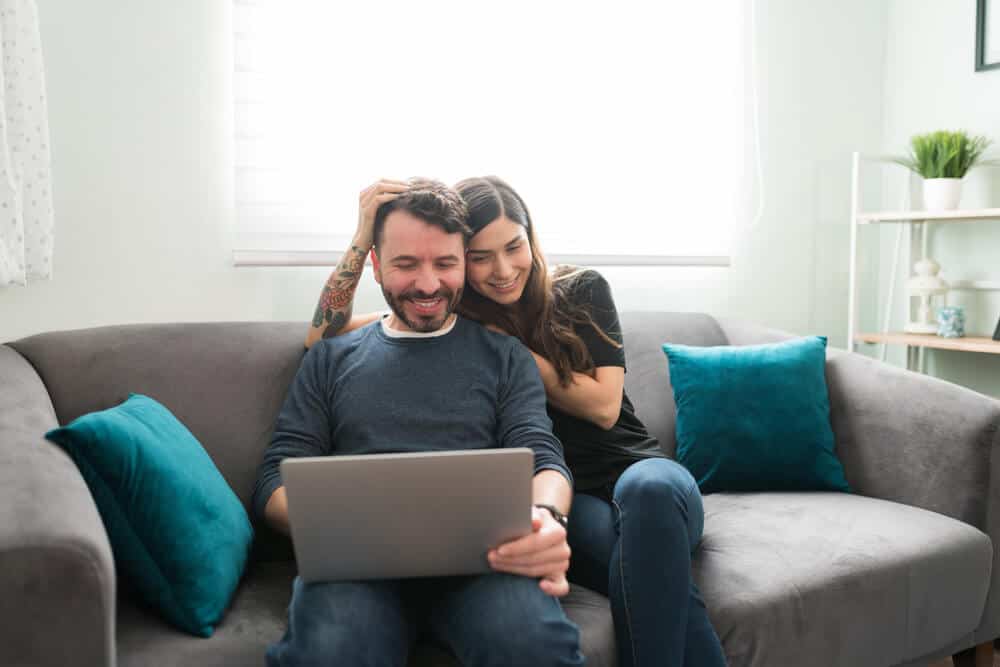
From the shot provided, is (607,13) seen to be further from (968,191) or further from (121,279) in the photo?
(121,279)

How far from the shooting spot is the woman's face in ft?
5.37

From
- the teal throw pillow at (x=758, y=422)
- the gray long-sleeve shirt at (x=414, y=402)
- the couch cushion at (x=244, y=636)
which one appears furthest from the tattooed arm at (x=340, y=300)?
the teal throw pillow at (x=758, y=422)

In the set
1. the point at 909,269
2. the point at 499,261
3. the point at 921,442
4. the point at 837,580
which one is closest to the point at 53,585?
the point at 499,261

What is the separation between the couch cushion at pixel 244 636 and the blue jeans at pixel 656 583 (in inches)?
1.6

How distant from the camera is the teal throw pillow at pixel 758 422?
1935mm

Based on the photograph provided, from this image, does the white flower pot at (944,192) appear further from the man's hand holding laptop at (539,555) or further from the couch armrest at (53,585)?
the couch armrest at (53,585)

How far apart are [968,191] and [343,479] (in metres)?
2.48

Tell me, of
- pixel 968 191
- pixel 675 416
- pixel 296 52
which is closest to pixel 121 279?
A: pixel 296 52

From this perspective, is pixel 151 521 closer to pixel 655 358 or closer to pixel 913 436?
pixel 655 358

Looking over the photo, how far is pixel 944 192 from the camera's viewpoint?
261 centimetres

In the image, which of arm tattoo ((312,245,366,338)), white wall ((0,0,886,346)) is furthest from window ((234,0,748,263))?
arm tattoo ((312,245,366,338))

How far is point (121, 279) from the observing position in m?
1.95

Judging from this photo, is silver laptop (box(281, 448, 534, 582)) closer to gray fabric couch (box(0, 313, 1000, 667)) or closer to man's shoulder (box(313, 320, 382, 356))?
gray fabric couch (box(0, 313, 1000, 667))

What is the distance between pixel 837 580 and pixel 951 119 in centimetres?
192
